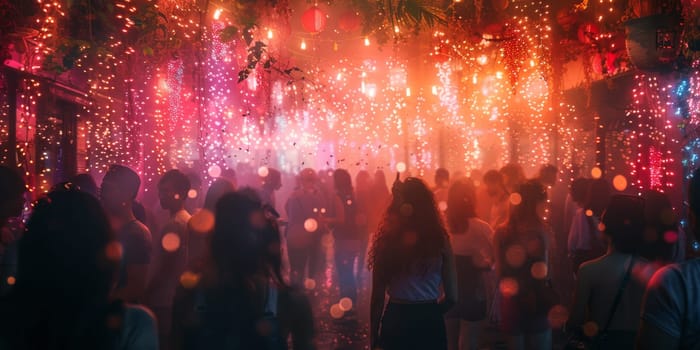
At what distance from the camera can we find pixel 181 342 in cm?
303

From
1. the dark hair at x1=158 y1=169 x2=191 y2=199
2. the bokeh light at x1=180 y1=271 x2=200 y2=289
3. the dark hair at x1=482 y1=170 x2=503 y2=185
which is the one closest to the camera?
the bokeh light at x1=180 y1=271 x2=200 y2=289

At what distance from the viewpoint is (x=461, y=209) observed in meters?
6.18

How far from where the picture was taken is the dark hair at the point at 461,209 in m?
6.16

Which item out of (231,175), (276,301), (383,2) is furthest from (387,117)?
(276,301)

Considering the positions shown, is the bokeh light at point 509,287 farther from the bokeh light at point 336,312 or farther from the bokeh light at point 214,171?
the bokeh light at point 214,171

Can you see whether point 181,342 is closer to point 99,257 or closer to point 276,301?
point 276,301

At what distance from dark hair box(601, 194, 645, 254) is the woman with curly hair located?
4.25ft

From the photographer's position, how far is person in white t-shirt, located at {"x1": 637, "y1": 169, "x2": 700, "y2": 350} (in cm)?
229

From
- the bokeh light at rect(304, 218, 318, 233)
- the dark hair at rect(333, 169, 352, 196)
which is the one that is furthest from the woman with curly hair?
the dark hair at rect(333, 169, 352, 196)

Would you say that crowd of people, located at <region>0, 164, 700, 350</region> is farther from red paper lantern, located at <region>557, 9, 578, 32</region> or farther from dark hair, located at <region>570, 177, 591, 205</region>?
red paper lantern, located at <region>557, 9, 578, 32</region>

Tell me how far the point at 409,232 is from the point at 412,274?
1.12ft

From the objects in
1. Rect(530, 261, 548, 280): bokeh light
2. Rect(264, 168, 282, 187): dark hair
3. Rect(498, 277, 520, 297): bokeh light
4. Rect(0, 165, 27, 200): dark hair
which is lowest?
Rect(498, 277, 520, 297): bokeh light

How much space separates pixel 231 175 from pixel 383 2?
17.6 feet

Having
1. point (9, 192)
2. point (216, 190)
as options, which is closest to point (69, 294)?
point (9, 192)
